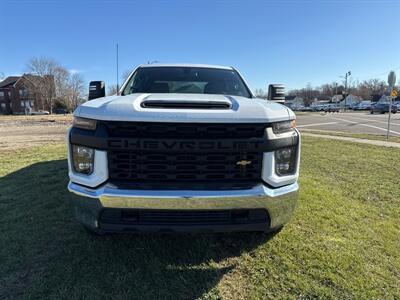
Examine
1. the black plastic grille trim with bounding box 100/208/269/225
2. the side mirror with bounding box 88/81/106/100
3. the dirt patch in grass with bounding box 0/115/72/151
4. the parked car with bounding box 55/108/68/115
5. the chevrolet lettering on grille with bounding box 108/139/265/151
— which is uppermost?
the side mirror with bounding box 88/81/106/100

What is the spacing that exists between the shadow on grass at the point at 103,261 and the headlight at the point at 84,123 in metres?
0.94

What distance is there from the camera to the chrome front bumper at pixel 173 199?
2271 mm

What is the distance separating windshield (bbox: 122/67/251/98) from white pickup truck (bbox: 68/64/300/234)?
1.49 metres

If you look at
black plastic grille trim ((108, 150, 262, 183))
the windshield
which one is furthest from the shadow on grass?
the windshield

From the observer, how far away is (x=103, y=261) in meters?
2.88

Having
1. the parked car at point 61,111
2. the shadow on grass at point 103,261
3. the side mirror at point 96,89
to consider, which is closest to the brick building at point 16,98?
the parked car at point 61,111

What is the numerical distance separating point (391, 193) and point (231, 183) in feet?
12.8

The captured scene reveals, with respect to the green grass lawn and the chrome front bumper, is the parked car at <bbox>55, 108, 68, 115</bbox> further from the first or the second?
the chrome front bumper

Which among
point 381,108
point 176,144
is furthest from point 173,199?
point 381,108

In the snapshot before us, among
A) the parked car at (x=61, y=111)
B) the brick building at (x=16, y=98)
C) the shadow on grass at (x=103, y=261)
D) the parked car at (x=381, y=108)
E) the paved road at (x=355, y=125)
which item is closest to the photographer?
the shadow on grass at (x=103, y=261)

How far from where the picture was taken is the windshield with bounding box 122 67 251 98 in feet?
13.0

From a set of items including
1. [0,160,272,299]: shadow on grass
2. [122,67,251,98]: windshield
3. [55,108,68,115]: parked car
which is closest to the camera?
[0,160,272,299]: shadow on grass

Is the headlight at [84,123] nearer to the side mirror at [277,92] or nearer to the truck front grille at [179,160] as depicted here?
the truck front grille at [179,160]

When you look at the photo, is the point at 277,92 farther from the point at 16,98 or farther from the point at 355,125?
the point at 16,98
